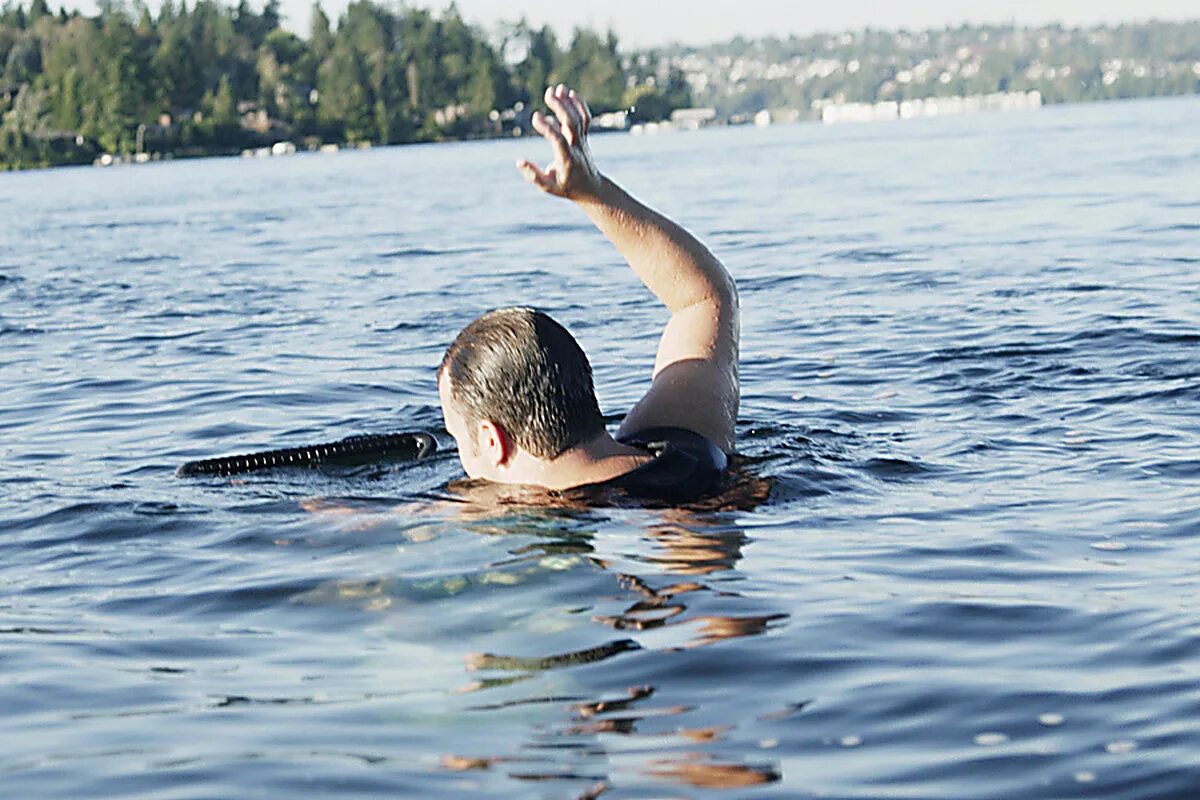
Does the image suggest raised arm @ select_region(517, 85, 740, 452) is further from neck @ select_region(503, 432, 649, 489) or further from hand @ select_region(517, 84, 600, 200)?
neck @ select_region(503, 432, 649, 489)

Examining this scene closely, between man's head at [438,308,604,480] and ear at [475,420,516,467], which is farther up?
man's head at [438,308,604,480]

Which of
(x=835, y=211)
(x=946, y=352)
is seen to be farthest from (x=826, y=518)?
(x=835, y=211)

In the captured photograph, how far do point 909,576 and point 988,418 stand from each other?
3.56 m

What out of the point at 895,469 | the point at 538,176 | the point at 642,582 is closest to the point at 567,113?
the point at 538,176

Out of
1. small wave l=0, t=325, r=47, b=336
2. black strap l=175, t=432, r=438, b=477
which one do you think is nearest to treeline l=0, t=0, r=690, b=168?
small wave l=0, t=325, r=47, b=336

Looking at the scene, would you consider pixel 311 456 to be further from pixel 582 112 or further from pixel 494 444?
pixel 582 112

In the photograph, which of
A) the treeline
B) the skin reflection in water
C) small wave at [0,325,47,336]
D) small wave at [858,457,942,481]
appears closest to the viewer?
the skin reflection in water

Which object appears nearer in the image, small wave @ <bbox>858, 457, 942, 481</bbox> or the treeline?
small wave @ <bbox>858, 457, 942, 481</bbox>

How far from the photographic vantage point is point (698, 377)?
635 cm

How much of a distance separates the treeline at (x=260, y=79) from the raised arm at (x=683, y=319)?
118 m

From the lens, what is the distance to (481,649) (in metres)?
4.91

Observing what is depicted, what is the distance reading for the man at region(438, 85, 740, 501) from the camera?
5660 millimetres

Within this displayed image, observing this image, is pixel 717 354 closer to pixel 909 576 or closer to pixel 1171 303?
pixel 909 576

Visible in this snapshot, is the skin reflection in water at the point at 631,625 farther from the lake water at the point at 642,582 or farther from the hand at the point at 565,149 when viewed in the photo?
the hand at the point at 565,149
